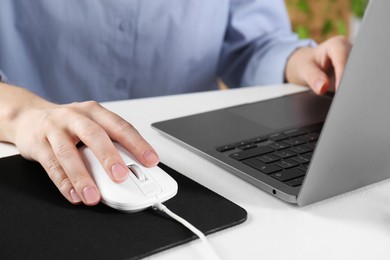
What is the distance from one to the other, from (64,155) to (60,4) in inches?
25.5

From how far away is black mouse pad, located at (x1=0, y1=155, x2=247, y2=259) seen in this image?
50cm

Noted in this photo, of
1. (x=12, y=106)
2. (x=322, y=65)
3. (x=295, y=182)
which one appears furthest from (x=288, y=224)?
(x=322, y=65)

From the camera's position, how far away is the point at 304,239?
540 mm

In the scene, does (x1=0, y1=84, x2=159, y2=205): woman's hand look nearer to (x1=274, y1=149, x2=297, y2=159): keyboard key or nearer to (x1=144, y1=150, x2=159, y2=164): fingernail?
(x1=144, y1=150, x2=159, y2=164): fingernail

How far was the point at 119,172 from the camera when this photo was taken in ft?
1.87

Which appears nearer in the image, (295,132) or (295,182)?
(295,182)

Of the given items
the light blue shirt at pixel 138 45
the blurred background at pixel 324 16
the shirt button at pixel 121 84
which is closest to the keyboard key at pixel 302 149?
the light blue shirt at pixel 138 45

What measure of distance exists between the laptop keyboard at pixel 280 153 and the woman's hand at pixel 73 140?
4.8 inches

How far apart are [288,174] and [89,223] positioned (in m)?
0.22

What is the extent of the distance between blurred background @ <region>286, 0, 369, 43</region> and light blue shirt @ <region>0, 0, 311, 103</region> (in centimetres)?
143

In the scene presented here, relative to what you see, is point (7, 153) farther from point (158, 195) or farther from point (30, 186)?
point (158, 195)

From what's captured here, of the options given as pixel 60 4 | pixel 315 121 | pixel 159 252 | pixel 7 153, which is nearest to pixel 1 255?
pixel 159 252

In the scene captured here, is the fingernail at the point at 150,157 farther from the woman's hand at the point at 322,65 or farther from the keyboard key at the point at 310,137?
the woman's hand at the point at 322,65

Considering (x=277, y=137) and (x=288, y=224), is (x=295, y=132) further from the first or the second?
(x=288, y=224)
